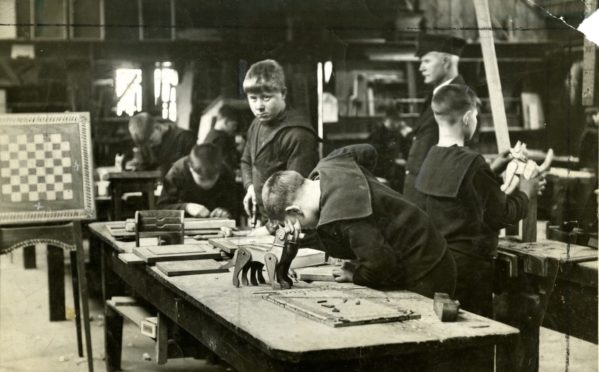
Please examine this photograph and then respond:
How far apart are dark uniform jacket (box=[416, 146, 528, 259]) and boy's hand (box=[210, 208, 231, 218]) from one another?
4.18 ft

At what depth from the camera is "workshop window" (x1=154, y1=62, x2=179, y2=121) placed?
468 cm

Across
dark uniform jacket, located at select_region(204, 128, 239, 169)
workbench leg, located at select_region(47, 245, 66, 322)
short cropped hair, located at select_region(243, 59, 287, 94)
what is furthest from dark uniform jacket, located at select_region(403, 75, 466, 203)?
workbench leg, located at select_region(47, 245, 66, 322)

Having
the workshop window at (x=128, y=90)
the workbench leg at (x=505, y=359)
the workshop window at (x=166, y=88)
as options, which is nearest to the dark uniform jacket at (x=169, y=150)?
the workshop window at (x=166, y=88)

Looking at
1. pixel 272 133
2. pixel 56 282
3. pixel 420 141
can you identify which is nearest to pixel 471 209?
pixel 420 141

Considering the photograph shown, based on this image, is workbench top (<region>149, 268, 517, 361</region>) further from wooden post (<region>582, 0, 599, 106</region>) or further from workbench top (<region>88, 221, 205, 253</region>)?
wooden post (<region>582, 0, 599, 106</region>)

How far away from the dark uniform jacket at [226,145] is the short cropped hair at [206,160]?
4 centimetres

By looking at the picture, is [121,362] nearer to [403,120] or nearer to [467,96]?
[403,120]

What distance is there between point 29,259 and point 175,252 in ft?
8.78

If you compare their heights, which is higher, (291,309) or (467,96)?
(467,96)

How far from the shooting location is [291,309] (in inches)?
126

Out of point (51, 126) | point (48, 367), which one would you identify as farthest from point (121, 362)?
point (51, 126)

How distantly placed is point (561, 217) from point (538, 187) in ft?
0.87

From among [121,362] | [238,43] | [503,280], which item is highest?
[238,43]

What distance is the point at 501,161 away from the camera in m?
4.40
